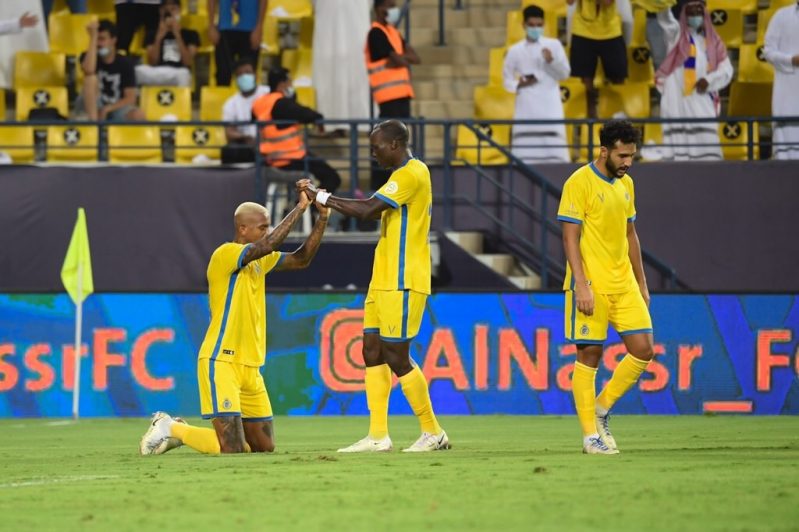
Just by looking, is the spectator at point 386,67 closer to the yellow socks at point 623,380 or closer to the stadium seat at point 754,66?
the stadium seat at point 754,66

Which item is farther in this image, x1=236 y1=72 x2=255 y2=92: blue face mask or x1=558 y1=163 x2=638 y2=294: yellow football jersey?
x1=236 y1=72 x2=255 y2=92: blue face mask

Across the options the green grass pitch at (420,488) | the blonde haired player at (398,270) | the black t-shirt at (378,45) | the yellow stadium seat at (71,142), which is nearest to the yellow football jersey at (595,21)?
the black t-shirt at (378,45)

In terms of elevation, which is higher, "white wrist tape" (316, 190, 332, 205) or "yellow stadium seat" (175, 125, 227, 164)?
"white wrist tape" (316, 190, 332, 205)

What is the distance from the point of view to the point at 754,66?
20953 mm

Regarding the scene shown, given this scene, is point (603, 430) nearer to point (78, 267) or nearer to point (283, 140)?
point (78, 267)

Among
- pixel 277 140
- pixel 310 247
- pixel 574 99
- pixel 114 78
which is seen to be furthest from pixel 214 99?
pixel 310 247

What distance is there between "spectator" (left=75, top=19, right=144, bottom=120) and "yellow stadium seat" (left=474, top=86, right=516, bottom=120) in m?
4.21

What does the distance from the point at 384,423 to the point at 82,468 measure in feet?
6.53

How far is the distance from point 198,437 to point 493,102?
11.1 metres

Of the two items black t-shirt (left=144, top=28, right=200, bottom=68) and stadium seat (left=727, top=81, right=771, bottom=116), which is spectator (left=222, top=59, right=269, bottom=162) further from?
stadium seat (left=727, top=81, right=771, bottom=116)

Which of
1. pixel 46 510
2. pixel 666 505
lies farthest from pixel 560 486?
pixel 46 510

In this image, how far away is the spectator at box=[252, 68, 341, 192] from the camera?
18891mm

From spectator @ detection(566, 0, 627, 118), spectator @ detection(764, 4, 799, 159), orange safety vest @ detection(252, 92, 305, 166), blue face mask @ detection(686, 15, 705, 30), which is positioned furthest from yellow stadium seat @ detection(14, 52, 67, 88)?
spectator @ detection(764, 4, 799, 159)

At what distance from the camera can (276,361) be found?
17.3m
